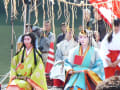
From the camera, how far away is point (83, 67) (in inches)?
207

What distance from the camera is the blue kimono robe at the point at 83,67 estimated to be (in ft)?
16.9

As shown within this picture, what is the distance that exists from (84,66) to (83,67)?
21mm

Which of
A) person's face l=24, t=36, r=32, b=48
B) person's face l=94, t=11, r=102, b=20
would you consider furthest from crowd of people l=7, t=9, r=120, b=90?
person's face l=94, t=11, r=102, b=20

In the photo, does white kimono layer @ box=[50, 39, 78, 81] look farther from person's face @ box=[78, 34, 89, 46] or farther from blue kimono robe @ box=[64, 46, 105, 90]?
person's face @ box=[78, 34, 89, 46]

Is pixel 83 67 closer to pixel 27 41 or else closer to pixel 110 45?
pixel 110 45

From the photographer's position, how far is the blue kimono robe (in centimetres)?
514

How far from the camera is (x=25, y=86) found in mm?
4922

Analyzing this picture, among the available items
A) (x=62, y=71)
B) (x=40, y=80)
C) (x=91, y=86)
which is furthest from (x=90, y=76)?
(x=62, y=71)

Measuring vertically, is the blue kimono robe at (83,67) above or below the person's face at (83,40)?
below

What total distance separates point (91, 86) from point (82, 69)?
0.26 m

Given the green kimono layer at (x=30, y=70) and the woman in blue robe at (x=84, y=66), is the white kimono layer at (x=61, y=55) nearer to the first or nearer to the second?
the woman in blue robe at (x=84, y=66)

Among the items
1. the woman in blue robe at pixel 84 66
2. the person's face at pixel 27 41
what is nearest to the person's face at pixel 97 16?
the woman in blue robe at pixel 84 66

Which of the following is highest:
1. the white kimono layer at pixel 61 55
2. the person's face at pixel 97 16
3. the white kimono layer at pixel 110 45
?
the person's face at pixel 97 16

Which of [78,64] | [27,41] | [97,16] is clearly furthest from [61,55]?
[27,41]
